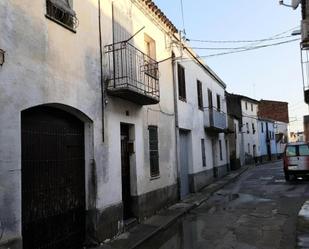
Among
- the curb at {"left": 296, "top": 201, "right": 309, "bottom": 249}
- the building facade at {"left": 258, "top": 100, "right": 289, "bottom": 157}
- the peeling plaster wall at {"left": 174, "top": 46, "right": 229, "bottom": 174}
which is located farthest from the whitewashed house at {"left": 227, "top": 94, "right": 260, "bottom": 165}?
the curb at {"left": 296, "top": 201, "right": 309, "bottom": 249}

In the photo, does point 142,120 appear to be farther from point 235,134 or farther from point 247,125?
point 247,125

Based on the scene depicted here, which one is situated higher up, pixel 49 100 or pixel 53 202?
pixel 49 100

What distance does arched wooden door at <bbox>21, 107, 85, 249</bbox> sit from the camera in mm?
6969

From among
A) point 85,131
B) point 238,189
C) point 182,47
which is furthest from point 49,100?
point 238,189

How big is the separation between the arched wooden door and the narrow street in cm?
176

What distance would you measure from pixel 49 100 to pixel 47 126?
2.28 feet

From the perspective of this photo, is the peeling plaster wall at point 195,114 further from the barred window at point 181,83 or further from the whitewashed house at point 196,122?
the barred window at point 181,83

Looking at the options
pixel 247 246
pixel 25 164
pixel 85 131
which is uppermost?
pixel 85 131

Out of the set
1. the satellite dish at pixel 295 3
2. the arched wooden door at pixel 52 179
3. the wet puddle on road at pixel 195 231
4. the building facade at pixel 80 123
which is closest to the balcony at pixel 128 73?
the building facade at pixel 80 123

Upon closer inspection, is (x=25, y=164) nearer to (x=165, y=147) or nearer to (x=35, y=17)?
(x=35, y=17)

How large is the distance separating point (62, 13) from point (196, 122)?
39.2 ft

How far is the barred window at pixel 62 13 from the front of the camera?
24.7 ft

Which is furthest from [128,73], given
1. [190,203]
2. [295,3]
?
[190,203]

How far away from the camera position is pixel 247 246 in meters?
8.49
